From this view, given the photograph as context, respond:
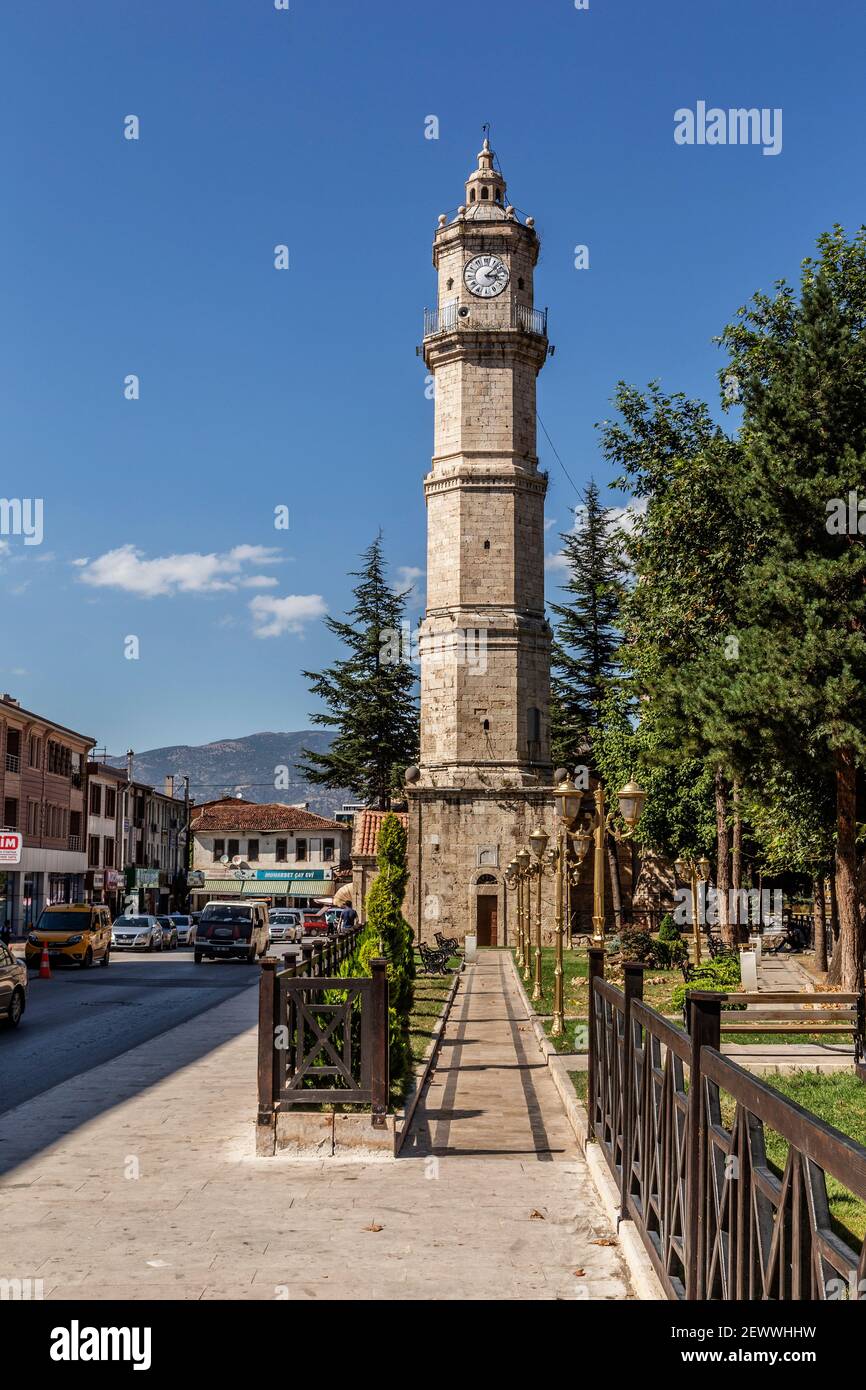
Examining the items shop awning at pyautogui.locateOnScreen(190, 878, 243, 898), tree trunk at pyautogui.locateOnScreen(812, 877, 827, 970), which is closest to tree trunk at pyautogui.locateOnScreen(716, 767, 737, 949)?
tree trunk at pyautogui.locateOnScreen(812, 877, 827, 970)

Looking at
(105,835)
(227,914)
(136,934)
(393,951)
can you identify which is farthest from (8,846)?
(105,835)

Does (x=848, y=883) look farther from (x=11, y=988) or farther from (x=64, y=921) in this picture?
(x=64, y=921)

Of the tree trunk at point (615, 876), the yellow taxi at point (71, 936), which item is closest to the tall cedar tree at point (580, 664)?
the tree trunk at point (615, 876)

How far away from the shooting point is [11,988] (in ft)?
59.0

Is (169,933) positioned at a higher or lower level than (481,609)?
lower

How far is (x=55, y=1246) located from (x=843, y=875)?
16.8 meters

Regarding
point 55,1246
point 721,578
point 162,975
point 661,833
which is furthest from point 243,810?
point 55,1246

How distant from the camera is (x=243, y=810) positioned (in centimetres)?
9406

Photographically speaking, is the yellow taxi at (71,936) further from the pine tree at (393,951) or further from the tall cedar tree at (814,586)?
the tall cedar tree at (814,586)

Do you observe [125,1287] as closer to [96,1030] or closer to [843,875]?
[96,1030]

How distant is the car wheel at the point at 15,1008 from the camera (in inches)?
709

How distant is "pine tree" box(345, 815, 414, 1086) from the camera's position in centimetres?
1190

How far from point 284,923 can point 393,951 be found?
133 ft

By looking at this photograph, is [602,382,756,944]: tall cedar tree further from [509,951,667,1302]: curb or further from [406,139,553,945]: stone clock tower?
[406,139,553,945]: stone clock tower
